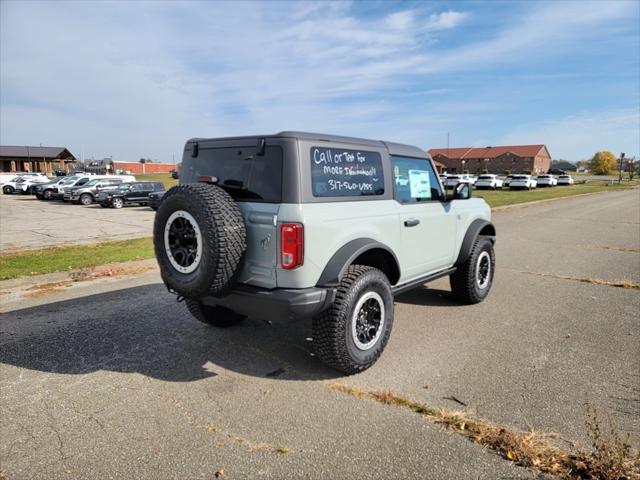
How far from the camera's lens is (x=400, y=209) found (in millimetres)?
4391

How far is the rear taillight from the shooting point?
3303mm

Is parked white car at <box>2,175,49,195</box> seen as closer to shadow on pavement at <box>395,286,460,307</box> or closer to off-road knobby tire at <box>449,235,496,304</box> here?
shadow on pavement at <box>395,286,460,307</box>

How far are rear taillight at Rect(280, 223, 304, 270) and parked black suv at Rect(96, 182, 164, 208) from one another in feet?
74.9

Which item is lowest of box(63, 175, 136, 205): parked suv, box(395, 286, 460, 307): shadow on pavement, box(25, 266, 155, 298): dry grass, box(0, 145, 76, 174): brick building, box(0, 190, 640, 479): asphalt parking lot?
box(0, 190, 640, 479): asphalt parking lot

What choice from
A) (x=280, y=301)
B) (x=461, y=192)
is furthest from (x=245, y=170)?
(x=461, y=192)

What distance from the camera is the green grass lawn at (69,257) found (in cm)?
807

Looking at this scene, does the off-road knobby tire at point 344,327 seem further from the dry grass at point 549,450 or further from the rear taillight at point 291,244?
the dry grass at point 549,450

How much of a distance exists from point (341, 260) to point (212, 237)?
3.45 ft

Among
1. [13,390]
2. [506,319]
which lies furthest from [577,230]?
[13,390]

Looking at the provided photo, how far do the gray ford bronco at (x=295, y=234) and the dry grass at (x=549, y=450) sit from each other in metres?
1.03

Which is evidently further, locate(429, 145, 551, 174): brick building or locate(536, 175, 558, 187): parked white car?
locate(429, 145, 551, 174): brick building

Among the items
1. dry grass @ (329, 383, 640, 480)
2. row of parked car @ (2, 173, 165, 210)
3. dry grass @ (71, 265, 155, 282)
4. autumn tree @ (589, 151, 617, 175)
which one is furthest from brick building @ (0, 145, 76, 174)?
autumn tree @ (589, 151, 617, 175)

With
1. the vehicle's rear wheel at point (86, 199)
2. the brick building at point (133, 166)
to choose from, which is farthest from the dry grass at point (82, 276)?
the brick building at point (133, 166)

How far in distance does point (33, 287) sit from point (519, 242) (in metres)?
10.5
